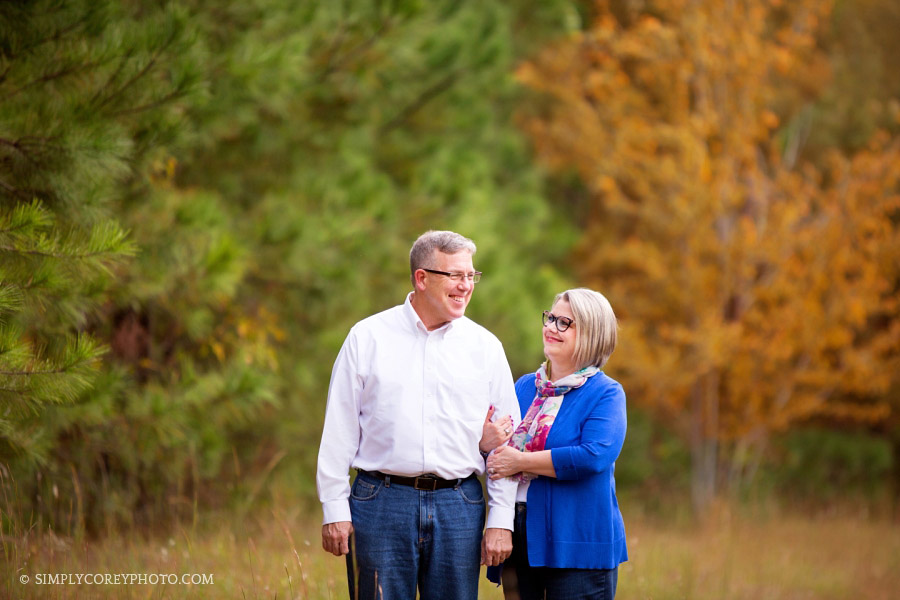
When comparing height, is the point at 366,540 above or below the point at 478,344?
below

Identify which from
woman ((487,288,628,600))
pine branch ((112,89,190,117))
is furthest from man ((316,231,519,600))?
pine branch ((112,89,190,117))

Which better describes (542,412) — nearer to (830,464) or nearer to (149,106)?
(149,106)

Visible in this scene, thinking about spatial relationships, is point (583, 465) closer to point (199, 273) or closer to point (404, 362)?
point (404, 362)

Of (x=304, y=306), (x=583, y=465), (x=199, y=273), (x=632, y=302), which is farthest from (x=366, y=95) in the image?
(x=583, y=465)

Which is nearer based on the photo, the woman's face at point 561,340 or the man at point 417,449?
the man at point 417,449

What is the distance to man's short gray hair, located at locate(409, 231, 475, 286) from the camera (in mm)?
2945

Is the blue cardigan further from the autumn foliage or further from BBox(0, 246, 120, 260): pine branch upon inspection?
the autumn foliage

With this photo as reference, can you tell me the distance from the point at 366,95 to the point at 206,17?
2.44m

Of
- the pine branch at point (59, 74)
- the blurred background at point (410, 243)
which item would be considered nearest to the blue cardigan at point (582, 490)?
the blurred background at point (410, 243)

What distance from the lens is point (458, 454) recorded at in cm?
292

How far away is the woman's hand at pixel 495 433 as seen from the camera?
9.77 ft

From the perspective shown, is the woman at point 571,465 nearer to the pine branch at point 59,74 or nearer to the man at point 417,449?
the man at point 417,449

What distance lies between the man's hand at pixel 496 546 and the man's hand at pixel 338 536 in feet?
1.58

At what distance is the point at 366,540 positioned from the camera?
9.36 feet
